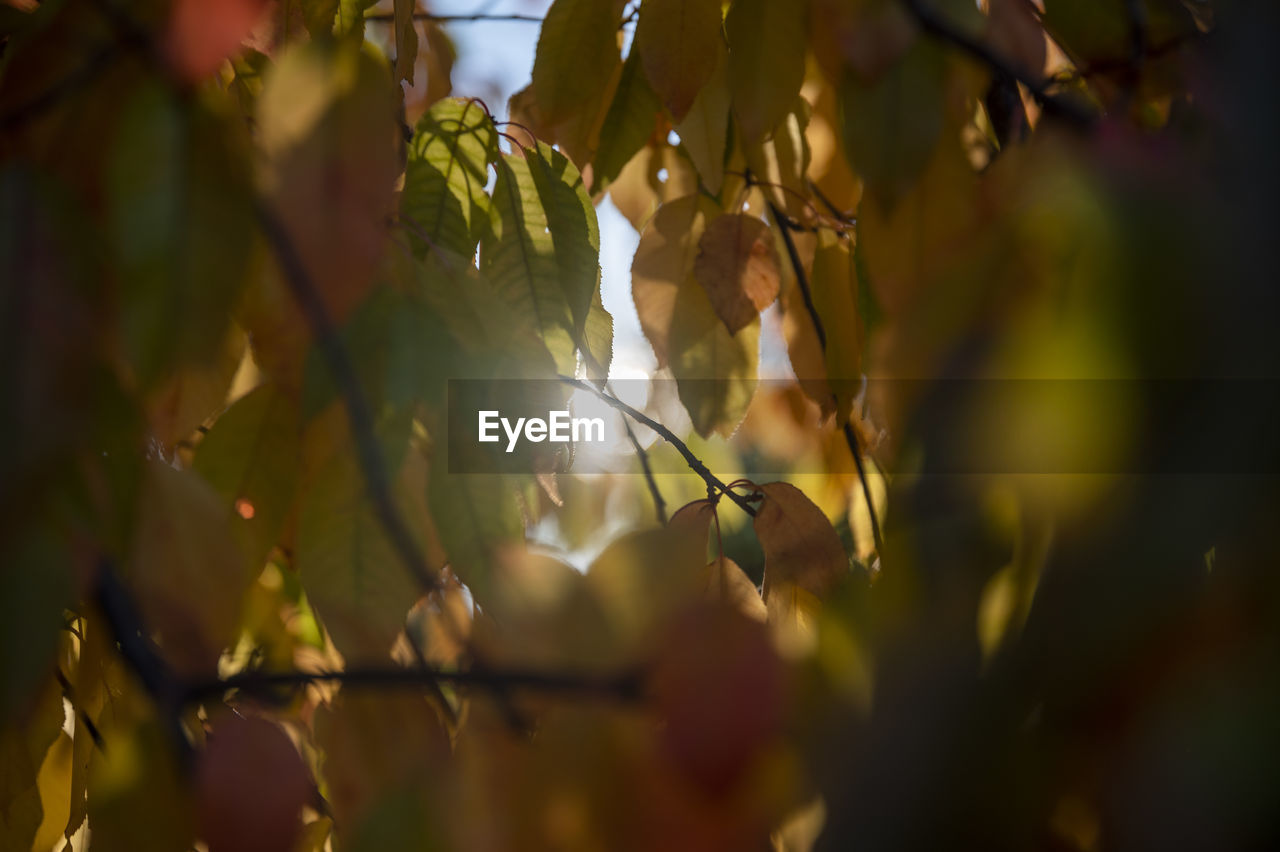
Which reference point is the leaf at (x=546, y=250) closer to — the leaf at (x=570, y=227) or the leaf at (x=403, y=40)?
the leaf at (x=570, y=227)

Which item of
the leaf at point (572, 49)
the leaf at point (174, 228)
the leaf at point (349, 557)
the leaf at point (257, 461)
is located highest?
the leaf at point (572, 49)

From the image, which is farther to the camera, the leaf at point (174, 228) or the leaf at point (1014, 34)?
the leaf at point (1014, 34)

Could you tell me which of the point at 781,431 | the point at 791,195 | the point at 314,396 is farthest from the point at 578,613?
the point at 781,431

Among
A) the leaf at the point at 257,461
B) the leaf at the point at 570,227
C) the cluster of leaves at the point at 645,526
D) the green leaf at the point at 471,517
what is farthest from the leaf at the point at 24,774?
the leaf at the point at 570,227

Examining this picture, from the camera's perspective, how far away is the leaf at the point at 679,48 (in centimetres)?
54

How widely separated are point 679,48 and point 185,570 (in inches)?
16.1

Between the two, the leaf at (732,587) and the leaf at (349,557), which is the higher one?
the leaf at (349,557)

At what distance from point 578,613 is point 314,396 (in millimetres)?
161

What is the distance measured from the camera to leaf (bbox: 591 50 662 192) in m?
0.73

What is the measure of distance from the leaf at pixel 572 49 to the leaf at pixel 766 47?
19 centimetres

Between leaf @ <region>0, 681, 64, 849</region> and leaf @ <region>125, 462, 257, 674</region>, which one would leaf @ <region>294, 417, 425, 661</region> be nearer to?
leaf @ <region>125, 462, 257, 674</region>

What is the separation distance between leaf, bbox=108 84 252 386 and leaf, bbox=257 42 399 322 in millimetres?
18

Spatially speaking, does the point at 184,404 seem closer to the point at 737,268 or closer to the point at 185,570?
the point at 185,570

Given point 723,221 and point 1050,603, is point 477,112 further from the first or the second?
point 1050,603
